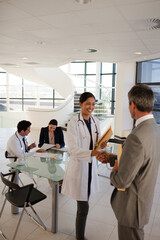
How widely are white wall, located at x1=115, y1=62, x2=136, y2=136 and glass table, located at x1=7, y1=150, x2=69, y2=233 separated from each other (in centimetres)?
472

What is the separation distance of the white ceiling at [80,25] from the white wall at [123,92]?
1.65 metres

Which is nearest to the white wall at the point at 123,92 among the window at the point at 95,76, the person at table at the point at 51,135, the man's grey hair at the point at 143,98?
the person at table at the point at 51,135

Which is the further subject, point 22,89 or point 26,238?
point 22,89

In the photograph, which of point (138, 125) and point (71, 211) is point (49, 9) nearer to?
point (138, 125)

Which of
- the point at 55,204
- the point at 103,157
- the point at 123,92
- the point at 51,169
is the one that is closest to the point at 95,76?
the point at 123,92

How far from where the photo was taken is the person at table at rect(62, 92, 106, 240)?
2404 millimetres

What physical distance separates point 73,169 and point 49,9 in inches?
85.7

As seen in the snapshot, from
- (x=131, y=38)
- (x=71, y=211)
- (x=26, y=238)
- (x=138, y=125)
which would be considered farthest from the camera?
(x=131, y=38)

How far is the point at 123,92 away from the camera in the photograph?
7.76 m

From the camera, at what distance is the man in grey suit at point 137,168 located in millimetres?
1507

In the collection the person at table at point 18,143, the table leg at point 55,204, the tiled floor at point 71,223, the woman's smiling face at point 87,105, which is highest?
the woman's smiling face at point 87,105

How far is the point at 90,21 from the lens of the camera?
3.59 meters

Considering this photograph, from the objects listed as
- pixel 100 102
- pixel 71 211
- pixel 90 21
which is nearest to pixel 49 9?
pixel 90 21

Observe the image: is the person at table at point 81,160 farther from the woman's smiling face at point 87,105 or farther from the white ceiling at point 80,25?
the white ceiling at point 80,25
